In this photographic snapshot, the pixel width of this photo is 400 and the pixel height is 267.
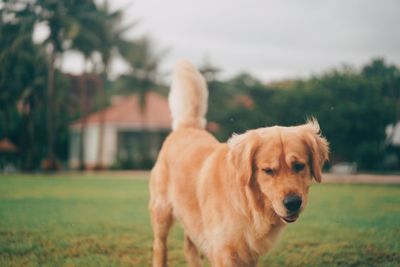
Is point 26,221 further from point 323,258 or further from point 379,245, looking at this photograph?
point 379,245

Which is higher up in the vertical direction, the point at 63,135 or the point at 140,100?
the point at 140,100

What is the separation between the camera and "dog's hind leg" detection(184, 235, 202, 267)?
591cm

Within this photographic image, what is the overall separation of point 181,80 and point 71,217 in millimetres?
4384

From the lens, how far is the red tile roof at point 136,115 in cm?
5212

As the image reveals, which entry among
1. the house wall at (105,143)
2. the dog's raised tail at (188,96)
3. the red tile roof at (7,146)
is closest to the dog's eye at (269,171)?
the dog's raised tail at (188,96)

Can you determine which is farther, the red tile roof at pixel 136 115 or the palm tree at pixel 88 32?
the red tile roof at pixel 136 115

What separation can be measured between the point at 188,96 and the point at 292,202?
298cm

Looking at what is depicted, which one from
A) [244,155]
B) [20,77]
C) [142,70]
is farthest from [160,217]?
[142,70]

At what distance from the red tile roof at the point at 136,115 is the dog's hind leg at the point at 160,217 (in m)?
43.8

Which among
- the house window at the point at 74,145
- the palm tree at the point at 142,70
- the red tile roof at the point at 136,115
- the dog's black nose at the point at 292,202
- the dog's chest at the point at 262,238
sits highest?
the palm tree at the point at 142,70

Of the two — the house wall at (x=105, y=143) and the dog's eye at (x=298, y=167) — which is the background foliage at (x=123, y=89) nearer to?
the house wall at (x=105, y=143)

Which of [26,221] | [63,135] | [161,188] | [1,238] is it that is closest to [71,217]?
[26,221]

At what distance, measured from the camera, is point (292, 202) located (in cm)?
404

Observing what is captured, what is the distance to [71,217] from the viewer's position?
9.86m
